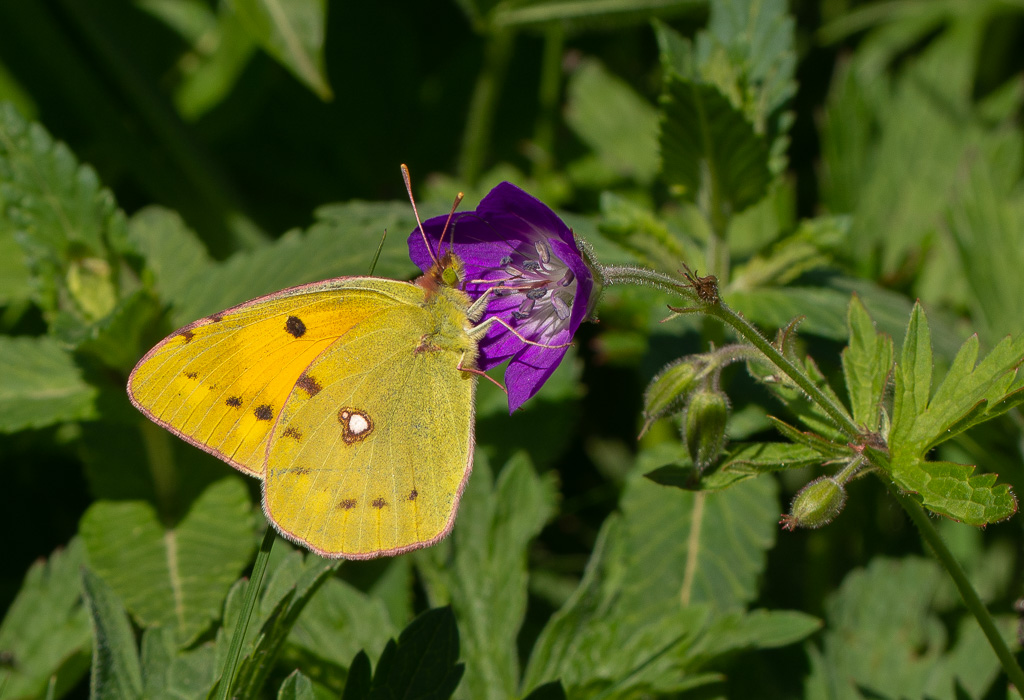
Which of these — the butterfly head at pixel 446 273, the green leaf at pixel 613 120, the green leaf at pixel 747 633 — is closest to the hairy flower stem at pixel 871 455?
the green leaf at pixel 747 633

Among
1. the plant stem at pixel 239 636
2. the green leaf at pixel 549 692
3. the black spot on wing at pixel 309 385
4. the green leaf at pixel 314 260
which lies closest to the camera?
the plant stem at pixel 239 636

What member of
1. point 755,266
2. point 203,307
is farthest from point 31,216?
point 755,266

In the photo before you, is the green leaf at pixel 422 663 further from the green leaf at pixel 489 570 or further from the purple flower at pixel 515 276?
the purple flower at pixel 515 276

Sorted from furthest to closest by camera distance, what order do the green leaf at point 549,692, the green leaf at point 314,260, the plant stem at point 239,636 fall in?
the green leaf at point 314,260 < the green leaf at point 549,692 < the plant stem at point 239,636

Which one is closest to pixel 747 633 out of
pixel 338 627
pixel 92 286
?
pixel 338 627

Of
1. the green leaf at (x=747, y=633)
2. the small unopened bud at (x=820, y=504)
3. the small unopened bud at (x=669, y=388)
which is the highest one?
the small unopened bud at (x=669, y=388)

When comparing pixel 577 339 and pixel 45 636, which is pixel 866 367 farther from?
pixel 45 636
